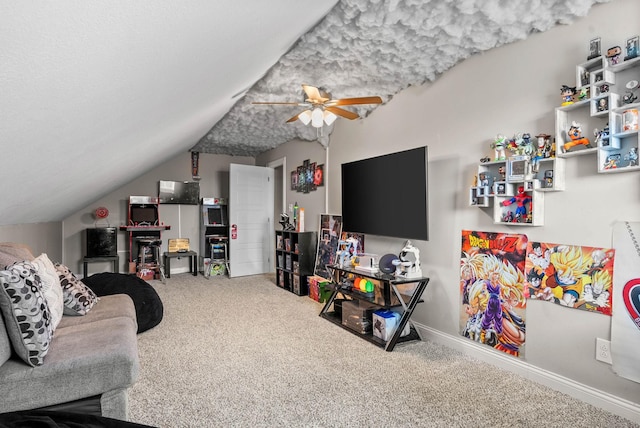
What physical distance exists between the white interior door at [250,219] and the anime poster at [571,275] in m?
4.61

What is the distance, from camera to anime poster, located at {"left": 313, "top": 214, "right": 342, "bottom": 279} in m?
4.46

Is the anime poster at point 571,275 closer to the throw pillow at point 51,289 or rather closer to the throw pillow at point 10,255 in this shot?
the throw pillow at point 51,289

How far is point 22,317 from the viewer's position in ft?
5.17

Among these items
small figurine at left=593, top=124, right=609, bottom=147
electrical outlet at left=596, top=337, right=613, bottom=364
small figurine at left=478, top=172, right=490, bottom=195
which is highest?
small figurine at left=593, top=124, right=609, bottom=147

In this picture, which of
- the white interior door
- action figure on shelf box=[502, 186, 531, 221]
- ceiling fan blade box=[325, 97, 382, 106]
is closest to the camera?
action figure on shelf box=[502, 186, 531, 221]

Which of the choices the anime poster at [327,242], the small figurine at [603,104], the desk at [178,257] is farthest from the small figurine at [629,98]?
the desk at [178,257]

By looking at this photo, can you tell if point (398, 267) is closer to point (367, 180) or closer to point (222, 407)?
point (367, 180)

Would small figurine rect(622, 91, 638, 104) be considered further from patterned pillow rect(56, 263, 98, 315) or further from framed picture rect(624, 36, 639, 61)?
patterned pillow rect(56, 263, 98, 315)

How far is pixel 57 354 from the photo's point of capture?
1665 mm

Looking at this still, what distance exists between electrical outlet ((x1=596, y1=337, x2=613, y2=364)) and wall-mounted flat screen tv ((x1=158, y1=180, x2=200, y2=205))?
19.9ft

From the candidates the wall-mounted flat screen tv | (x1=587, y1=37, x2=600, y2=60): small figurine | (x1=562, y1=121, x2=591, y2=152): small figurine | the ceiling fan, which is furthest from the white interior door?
(x1=587, y1=37, x2=600, y2=60): small figurine

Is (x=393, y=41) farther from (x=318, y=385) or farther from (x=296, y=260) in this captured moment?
(x=296, y=260)

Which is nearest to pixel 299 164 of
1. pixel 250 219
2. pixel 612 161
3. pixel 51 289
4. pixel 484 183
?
pixel 250 219

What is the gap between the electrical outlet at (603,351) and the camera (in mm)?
2051
